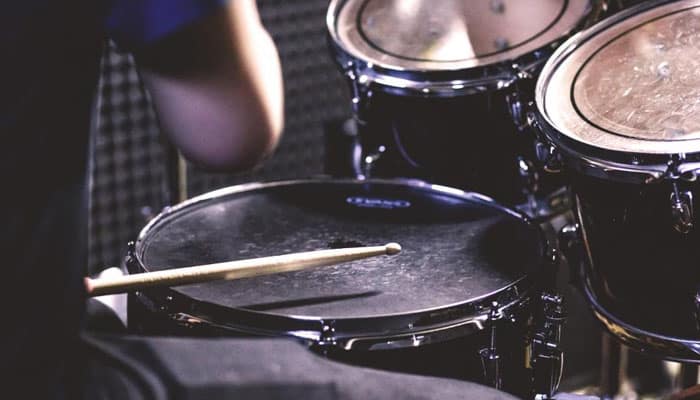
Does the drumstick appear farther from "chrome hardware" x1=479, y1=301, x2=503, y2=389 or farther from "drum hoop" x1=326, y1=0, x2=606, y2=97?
"drum hoop" x1=326, y1=0, x2=606, y2=97

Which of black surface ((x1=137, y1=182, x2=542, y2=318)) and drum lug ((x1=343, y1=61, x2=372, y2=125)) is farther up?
drum lug ((x1=343, y1=61, x2=372, y2=125))

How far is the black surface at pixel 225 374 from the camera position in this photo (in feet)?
2.44

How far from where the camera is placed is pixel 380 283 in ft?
4.20

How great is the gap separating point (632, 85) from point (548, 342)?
1.48ft

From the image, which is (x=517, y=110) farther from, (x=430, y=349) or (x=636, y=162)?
(x=430, y=349)

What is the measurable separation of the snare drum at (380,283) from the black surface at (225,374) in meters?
0.34

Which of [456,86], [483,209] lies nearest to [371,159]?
[456,86]

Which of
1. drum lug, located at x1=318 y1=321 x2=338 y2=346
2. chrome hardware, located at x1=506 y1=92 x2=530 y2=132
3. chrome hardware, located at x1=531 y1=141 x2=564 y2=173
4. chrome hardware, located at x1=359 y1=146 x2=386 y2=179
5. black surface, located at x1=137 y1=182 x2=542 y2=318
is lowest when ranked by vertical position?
drum lug, located at x1=318 y1=321 x2=338 y2=346

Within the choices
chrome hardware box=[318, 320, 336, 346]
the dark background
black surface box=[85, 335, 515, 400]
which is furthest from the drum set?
the dark background

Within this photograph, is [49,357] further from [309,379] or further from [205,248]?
[205,248]

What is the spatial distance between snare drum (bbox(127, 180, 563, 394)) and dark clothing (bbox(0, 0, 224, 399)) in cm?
44

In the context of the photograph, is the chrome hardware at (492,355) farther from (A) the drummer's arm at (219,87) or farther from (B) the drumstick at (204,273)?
(A) the drummer's arm at (219,87)

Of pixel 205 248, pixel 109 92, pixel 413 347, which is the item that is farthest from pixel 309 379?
pixel 109 92

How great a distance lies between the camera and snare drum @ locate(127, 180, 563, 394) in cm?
117
